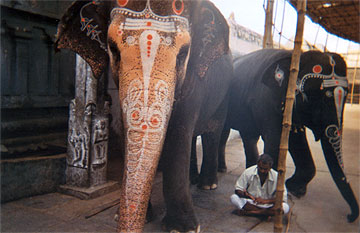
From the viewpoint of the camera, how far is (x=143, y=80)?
1.83m

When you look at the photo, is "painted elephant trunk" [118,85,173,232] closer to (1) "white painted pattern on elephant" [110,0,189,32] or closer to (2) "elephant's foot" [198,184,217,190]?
(1) "white painted pattern on elephant" [110,0,189,32]

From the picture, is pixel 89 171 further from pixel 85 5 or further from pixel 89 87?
pixel 85 5

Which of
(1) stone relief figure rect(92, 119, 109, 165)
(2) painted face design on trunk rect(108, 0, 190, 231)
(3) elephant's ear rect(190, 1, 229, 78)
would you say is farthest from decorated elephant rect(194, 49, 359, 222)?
(2) painted face design on trunk rect(108, 0, 190, 231)

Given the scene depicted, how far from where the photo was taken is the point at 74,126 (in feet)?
11.0

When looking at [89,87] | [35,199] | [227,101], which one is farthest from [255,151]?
[35,199]

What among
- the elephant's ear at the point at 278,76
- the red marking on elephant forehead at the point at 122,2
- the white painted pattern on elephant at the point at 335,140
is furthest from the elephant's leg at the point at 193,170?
the red marking on elephant forehead at the point at 122,2

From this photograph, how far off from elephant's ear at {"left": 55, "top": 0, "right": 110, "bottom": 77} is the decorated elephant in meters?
1.57

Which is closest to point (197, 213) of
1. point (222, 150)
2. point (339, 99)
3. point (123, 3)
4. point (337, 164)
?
point (337, 164)

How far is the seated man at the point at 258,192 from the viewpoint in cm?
286

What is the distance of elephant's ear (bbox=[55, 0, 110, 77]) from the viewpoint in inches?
98.0

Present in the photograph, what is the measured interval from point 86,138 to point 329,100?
89.5 inches

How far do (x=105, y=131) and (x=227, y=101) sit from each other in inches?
53.0

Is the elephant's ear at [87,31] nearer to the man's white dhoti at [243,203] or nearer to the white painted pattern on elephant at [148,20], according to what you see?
the white painted pattern on elephant at [148,20]

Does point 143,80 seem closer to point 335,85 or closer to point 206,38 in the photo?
point 206,38
